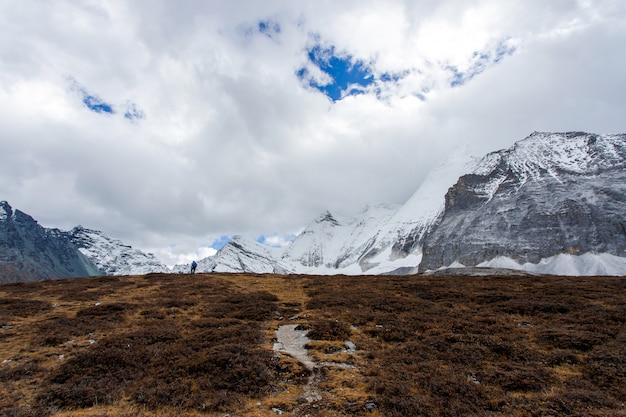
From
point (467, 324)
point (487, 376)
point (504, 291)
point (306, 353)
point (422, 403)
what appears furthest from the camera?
point (504, 291)

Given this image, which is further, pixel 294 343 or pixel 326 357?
pixel 294 343

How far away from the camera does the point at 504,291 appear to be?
29.8 m

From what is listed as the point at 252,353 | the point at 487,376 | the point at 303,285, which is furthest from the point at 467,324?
the point at 303,285

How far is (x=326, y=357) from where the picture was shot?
624 inches

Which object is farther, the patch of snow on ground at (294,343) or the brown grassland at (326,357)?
the patch of snow on ground at (294,343)

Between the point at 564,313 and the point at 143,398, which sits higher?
the point at 564,313

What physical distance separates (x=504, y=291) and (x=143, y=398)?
92.8 feet

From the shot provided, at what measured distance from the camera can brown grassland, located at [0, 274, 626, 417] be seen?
37.9 ft

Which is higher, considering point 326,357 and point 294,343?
point 294,343

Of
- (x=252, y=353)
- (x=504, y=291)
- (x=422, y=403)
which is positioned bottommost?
(x=422, y=403)

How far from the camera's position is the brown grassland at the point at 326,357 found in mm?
11555

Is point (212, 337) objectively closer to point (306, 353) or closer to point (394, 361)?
point (306, 353)

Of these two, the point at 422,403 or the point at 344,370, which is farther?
the point at 344,370

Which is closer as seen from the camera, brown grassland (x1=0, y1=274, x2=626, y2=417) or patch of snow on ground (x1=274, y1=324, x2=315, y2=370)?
brown grassland (x1=0, y1=274, x2=626, y2=417)
